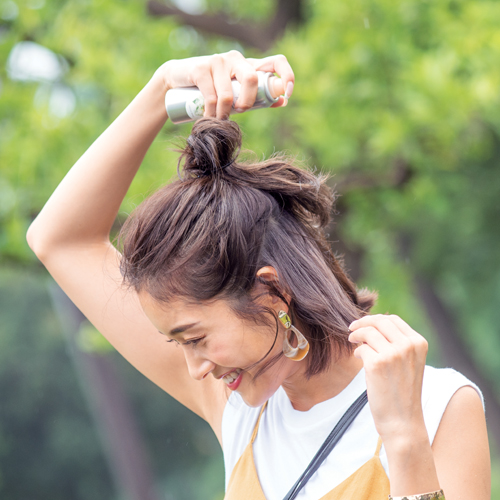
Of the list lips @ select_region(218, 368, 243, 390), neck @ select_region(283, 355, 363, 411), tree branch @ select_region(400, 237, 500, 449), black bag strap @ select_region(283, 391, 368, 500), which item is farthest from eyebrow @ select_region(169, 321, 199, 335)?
tree branch @ select_region(400, 237, 500, 449)

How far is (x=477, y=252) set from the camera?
23.5 feet

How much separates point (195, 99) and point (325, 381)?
0.73 meters

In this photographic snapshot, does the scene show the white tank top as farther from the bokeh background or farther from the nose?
the bokeh background

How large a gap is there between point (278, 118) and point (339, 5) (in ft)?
2.49

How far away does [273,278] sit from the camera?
1.38 metres

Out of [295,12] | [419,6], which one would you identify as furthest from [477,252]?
[419,6]

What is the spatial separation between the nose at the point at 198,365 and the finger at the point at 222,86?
0.54 metres

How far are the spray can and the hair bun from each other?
8cm

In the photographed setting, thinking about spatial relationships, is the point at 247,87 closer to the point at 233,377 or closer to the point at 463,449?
the point at 233,377

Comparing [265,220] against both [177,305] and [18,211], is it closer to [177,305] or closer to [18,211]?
[177,305]

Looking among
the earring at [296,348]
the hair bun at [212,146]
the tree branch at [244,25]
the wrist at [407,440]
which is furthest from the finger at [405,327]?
the tree branch at [244,25]

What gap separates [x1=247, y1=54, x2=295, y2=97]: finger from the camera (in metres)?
1.40

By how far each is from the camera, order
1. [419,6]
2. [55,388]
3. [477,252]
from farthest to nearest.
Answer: [55,388], [477,252], [419,6]

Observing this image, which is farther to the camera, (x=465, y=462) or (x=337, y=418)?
(x=337, y=418)
